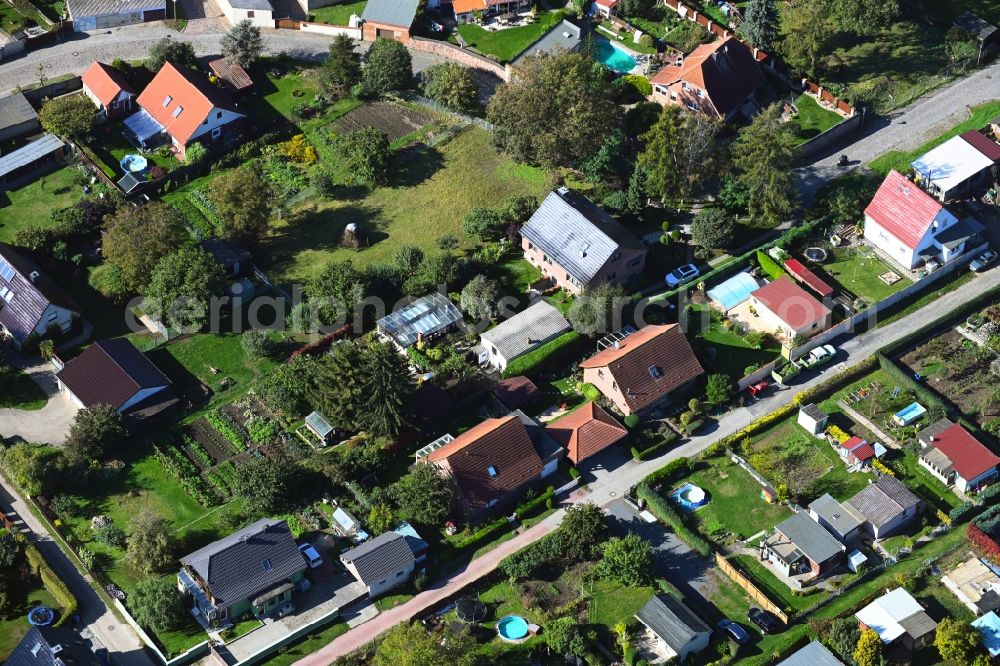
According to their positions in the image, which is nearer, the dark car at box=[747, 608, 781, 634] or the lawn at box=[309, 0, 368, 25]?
the dark car at box=[747, 608, 781, 634]

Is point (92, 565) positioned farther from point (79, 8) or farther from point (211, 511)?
point (79, 8)

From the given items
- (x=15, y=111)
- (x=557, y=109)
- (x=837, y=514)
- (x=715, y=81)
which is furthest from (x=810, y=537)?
(x=15, y=111)

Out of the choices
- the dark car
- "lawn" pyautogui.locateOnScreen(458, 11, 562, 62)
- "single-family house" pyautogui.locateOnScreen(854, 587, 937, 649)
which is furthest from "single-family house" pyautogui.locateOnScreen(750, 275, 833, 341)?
"lawn" pyautogui.locateOnScreen(458, 11, 562, 62)

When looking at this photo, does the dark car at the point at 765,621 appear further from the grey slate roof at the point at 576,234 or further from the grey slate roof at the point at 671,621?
the grey slate roof at the point at 576,234

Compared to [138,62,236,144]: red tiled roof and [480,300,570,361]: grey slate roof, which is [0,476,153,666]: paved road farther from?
[138,62,236,144]: red tiled roof

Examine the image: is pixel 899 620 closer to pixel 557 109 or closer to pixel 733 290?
pixel 733 290

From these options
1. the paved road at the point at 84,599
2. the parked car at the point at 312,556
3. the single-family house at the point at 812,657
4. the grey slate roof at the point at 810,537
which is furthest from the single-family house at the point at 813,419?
the paved road at the point at 84,599
